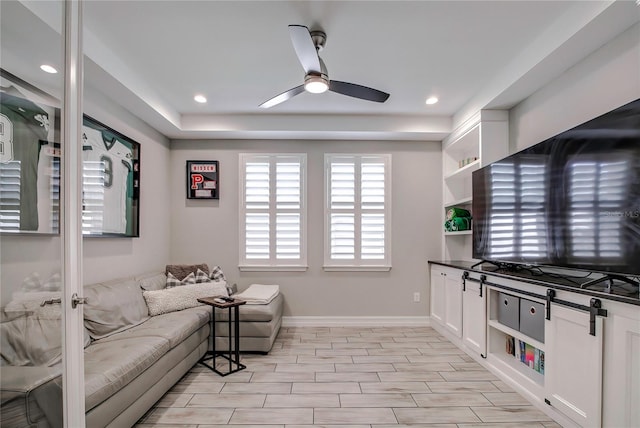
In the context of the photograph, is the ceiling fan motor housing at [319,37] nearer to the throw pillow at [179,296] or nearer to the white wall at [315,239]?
the white wall at [315,239]

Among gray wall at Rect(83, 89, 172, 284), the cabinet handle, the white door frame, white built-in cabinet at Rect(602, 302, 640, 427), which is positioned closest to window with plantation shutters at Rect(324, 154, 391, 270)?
the cabinet handle

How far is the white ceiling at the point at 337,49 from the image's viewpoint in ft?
6.82

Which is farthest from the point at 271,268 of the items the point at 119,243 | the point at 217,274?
the point at 119,243

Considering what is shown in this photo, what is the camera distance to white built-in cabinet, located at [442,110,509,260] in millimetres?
3365

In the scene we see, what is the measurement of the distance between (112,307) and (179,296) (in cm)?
75

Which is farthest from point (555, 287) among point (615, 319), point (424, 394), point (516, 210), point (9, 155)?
point (9, 155)

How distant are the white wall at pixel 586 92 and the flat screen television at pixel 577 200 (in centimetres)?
48

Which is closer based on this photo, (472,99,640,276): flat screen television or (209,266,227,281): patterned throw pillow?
(472,99,640,276): flat screen television

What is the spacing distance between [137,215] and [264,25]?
96.5 inches

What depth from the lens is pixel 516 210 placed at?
2.59m

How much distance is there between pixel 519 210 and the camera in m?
2.55

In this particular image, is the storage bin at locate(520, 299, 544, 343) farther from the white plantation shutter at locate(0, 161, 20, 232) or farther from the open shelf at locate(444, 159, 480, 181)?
the white plantation shutter at locate(0, 161, 20, 232)

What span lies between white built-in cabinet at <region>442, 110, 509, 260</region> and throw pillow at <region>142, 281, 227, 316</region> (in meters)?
3.02

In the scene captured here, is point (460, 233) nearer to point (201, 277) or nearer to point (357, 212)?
point (357, 212)
